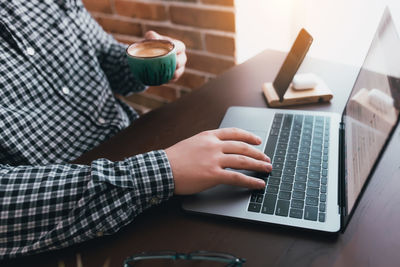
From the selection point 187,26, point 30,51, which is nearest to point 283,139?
point 30,51

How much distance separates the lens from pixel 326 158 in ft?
1.98

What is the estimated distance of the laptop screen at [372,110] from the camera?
1.46ft

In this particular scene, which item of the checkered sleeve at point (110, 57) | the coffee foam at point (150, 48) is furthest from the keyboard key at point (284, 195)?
the checkered sleeve at point (110, 57)

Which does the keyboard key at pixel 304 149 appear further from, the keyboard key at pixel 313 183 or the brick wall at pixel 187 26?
the brick wall at pixel 187 26

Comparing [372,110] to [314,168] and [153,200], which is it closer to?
[314,168]

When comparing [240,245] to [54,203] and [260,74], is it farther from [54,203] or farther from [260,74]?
[260,74]

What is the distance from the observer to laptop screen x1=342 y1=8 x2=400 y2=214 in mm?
444

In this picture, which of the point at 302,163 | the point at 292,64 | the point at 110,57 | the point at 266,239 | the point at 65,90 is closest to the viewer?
the point at 266,239

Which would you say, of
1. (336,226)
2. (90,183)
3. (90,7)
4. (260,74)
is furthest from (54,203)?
(90,7)

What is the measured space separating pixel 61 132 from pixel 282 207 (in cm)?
56

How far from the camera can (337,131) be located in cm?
67

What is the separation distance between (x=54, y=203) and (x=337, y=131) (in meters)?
0.51

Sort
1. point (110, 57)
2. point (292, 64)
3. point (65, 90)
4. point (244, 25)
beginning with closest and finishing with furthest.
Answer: point (292, 64) → point (65, 90) → point (110, 57) → point (244, 25)

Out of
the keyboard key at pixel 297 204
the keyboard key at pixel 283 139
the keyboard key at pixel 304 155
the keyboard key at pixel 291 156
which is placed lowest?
the keyboard key at pixel 297 204
